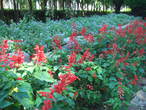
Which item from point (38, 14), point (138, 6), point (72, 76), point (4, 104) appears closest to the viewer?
point (4, 104)

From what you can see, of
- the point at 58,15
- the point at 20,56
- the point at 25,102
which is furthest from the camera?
the point at 58,15

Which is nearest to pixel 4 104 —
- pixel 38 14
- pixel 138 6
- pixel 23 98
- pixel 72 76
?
pixel 23 98

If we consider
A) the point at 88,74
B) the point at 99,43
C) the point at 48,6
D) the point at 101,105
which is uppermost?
the point at 48,6

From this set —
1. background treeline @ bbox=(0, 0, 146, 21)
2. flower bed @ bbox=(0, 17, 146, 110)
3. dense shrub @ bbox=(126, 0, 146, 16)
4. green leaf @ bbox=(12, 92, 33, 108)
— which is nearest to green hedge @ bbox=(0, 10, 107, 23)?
background treeline @ bbox=(0, 0, 146, 21)

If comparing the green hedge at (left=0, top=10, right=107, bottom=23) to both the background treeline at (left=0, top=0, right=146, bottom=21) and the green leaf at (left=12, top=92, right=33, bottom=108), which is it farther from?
the green leaf at (left=12, top=92, right=33, bottom=108)

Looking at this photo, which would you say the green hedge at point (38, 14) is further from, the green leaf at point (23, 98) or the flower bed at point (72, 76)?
the green leaf at point (23, 98)

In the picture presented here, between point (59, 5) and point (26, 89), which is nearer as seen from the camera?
point (26, 89)

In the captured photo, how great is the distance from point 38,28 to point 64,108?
185 inches

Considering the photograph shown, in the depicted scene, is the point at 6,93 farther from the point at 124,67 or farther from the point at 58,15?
the point at 58,15

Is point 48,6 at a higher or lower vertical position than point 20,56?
higher

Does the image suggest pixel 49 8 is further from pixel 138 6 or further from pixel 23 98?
pixel 23 98

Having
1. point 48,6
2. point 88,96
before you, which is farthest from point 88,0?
point 88,96

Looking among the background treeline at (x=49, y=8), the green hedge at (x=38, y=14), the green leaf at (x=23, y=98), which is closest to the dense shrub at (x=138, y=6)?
the background treeline at (x=49, y=8)

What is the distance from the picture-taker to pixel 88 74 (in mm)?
2686
